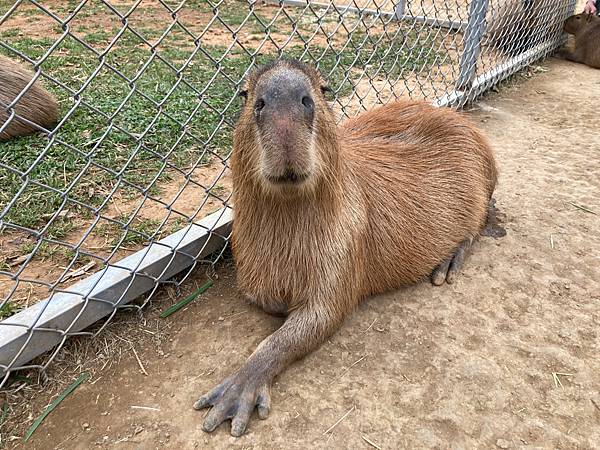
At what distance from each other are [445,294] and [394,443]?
0.83 meters

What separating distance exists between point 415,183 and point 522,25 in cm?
386

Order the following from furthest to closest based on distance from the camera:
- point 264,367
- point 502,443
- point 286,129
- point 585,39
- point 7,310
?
point 585,39, point 7,310, point 264,367, point 502,443, point 286,129

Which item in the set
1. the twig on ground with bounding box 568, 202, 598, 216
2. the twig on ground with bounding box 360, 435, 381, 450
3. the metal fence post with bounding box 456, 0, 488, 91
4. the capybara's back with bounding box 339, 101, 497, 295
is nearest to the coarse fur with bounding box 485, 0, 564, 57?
the metal fence post with bounding box 456, 0, 488, 91

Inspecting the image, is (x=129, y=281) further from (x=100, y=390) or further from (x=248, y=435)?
(x=248, y=435)

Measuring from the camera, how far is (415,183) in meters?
2.28

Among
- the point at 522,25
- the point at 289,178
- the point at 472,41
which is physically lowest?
the point at 289,178

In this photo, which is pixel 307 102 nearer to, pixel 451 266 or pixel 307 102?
pixel 307 102

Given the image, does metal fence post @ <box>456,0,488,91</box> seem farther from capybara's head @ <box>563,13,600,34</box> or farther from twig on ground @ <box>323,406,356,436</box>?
twig on ground @ <box>323,406,356,436</box>

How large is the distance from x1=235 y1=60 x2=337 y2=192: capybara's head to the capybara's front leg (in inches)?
20.6

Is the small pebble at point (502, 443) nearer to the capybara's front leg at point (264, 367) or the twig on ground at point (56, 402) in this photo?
the capybara's front leg at point (264, 367)

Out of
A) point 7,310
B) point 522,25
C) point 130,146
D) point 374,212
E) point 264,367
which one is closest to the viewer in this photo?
point 264,367

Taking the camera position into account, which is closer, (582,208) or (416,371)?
(416,371)

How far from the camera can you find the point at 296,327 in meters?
1.81

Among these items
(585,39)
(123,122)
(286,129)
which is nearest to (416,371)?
(286,129)
